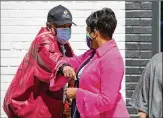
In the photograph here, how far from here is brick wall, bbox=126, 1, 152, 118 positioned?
7395mm

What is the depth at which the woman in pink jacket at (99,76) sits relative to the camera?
4809 millimetres

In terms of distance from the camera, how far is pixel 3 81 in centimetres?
748

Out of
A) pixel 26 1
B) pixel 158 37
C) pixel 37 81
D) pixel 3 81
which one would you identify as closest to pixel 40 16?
pixel 26 1

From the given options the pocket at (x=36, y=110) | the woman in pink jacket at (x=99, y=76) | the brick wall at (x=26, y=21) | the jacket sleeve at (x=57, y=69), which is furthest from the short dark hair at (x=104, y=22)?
the brick wall at (x=26, y=21)

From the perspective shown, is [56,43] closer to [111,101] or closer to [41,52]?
[41,52]

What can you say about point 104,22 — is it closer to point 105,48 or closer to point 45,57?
point 105,48

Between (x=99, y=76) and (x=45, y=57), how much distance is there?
76 cm

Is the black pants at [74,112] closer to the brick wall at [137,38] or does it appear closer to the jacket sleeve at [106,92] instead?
the jacket sleeve at [106,92]

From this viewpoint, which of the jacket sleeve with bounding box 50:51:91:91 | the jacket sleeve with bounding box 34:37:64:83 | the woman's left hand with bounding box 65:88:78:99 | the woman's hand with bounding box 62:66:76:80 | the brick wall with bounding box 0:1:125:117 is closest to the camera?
the woman's left hand with bounding box 65:88:78:99

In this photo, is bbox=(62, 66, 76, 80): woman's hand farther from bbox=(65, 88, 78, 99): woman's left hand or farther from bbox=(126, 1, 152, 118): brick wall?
bbox=(126, 1, 152, 118): brick wall

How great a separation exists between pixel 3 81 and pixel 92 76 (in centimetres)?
278

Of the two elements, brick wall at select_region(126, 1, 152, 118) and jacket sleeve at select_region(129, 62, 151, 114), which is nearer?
jacket sleeve at select_region(129, 62, 151, 114)

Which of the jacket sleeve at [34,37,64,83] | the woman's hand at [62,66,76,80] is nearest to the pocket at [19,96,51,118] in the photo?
the jacket sleeve at [34,37,64,83]

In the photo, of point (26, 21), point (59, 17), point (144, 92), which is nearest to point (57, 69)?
point (59, 17)
